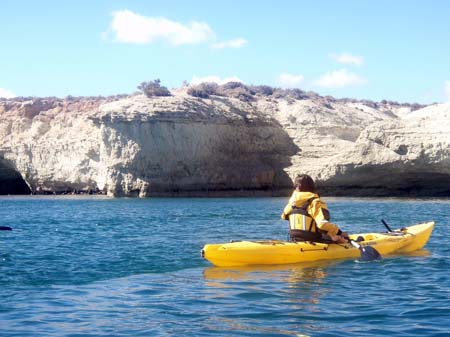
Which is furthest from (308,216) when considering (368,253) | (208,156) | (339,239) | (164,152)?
(208,156)

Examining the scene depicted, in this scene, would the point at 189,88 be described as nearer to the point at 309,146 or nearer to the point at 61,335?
the point at 309,146

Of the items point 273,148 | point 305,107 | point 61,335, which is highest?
point 305,107

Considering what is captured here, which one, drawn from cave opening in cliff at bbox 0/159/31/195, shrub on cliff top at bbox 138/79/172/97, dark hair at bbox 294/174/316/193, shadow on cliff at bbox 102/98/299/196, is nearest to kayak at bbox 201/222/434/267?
dark hair at bbox 294/174/316/193

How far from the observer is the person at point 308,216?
12.9m

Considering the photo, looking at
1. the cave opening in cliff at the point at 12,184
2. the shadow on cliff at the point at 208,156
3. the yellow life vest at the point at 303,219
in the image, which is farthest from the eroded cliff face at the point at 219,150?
the yellow life vest at the point at 303,219

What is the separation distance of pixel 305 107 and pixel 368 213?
2745 centimetres

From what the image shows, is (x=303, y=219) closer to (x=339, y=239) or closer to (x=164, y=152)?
(x=339, y=239)

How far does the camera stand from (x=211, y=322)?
27.3 feet

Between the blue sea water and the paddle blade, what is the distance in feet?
0.83

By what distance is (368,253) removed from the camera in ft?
44.9

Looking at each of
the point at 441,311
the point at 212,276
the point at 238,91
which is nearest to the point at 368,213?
the point at 212,276

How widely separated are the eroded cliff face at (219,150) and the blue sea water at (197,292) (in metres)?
23.7

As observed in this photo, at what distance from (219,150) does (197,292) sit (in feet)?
124

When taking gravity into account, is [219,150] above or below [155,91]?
below
